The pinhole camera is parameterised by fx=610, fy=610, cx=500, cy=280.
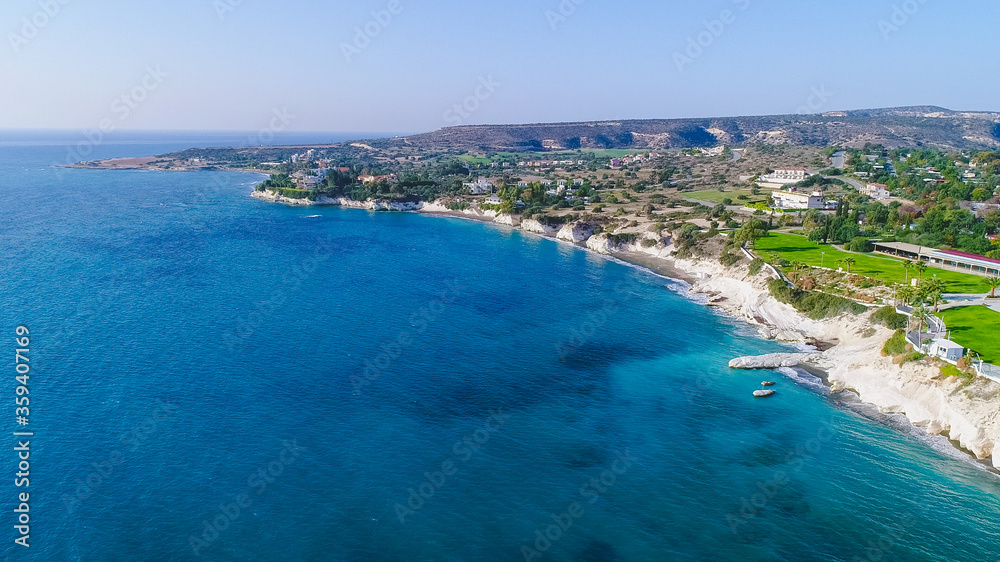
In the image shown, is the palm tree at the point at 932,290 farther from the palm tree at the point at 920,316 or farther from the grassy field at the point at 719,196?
the grassy field at the point at 719,196

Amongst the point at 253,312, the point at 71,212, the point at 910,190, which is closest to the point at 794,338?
the point at 253,312

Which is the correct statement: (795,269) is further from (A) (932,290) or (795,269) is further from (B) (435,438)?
(B) (435,438)

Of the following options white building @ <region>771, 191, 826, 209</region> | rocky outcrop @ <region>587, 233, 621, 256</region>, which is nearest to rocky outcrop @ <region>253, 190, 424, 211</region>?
rocky outcrop @ <region>587, 233, 621, 256</region>

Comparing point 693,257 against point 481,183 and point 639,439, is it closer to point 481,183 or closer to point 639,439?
point 639,439

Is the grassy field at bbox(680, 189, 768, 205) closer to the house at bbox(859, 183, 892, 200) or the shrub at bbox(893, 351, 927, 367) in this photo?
the house at bbox(859, 183, 892, 200)

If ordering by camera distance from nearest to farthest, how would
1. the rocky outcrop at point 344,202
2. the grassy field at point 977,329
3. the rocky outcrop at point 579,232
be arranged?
1. the grassy field at point 977,329
2. the rocky outcrop at point 579,232
3. the rocky outcrop at point 344,202

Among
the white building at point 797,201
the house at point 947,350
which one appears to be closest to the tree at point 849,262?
the house at point 947,350

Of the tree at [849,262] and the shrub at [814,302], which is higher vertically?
the tree at [849,262]
